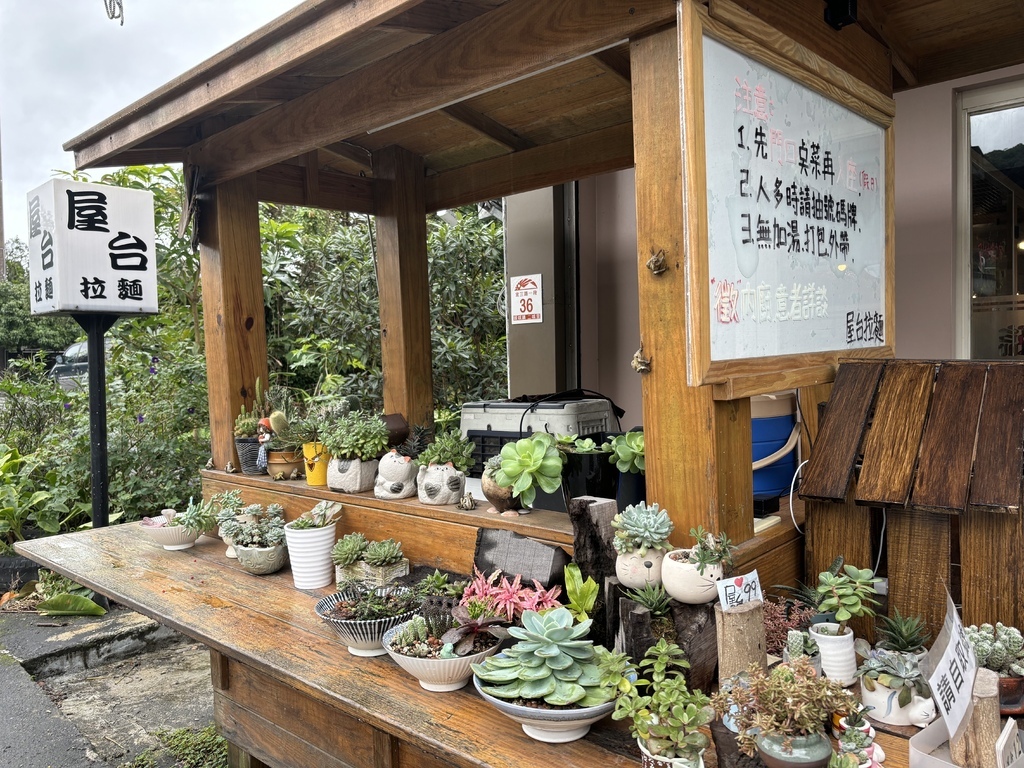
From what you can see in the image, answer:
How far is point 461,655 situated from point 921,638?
1.11 m

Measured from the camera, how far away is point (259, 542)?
112 inches

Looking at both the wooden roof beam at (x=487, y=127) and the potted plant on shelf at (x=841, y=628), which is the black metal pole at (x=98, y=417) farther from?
the potted plant on shelf at (x=841, y=628)

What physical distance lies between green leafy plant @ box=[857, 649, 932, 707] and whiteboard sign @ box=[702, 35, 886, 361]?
760mm

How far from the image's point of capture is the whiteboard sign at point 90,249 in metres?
4.28

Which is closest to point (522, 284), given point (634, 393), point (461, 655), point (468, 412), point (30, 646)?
point (634, 393)

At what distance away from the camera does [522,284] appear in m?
5.07

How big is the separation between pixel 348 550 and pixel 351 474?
0.37m

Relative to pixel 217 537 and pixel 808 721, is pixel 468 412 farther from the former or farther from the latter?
pixel 808 721

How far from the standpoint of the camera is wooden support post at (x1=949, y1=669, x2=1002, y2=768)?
1270 mm

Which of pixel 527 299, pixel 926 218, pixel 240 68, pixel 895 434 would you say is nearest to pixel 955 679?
pixel 895 434

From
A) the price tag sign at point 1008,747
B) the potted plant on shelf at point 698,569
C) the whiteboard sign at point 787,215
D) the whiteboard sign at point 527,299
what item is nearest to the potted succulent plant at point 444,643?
the potted plant on shelf at point 698,569

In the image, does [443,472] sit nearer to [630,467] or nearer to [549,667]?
[630,467]

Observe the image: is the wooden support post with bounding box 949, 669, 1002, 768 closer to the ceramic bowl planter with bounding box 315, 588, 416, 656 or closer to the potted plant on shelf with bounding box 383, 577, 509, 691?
the potted plant on shelf with bounding box 383, 577, 509, 691

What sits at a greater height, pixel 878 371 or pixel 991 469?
pixel 878 371
